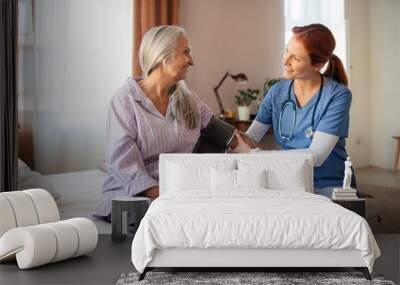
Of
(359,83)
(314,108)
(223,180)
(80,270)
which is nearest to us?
(80,270)

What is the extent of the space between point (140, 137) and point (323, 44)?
178cm

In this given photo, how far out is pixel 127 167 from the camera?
6.18 m

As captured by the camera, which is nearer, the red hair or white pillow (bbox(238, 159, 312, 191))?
white pillow (bbox(238, 159, 312, 191))

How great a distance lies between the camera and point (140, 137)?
20.1 feet

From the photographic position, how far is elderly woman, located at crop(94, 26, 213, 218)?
612 centimetres

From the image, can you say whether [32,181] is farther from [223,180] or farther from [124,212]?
[223,180]

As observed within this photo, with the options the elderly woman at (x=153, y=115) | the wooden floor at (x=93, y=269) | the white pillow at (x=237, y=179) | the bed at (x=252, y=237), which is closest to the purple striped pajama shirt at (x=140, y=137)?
the elderly woman at (x=153, y=115)

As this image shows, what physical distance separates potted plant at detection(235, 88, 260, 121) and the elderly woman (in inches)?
10.5

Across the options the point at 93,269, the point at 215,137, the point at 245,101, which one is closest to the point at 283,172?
the point at 215,137

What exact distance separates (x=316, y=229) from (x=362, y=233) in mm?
294

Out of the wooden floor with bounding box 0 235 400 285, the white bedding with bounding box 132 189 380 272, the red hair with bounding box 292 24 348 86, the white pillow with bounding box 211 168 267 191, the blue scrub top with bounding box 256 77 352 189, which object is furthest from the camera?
the red hair with bounding box 292 24 348 86

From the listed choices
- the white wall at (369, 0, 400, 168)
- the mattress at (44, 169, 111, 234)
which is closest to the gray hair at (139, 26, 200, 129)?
the mattress at (44, 169, 111, 234)

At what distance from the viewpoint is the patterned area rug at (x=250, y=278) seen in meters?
4.62

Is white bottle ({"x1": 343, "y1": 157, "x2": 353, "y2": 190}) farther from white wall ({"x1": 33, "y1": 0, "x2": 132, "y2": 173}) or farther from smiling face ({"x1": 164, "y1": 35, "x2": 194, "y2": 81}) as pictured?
white wall ({"x1": 33, "y1": 0, "x2": 132, "y2": 173})
